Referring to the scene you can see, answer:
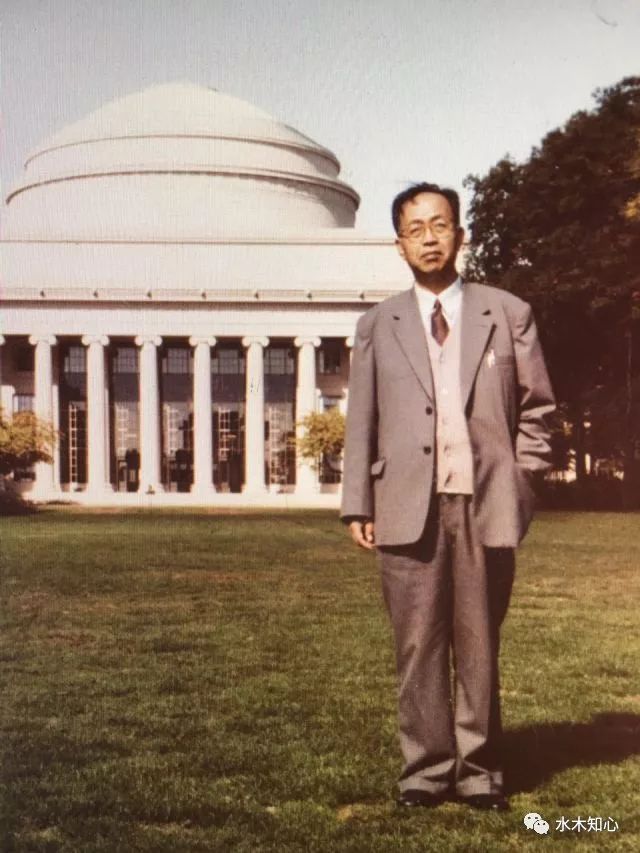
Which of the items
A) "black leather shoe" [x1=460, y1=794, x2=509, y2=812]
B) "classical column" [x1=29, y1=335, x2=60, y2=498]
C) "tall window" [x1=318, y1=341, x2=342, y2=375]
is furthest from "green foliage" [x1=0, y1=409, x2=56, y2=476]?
"black leather shoe" [x1=460, y1=794, x2=509, y2=812]

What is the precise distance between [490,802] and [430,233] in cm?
329

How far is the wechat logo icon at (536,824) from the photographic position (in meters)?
7.14

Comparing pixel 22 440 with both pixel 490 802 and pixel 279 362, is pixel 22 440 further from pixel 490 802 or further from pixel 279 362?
pixel 490 802

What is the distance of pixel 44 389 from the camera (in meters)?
76.7

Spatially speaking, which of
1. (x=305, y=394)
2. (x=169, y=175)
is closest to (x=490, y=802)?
(x=305, y=394)

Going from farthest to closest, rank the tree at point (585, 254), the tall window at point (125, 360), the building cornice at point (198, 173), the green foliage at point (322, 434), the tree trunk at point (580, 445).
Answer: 1. the building cornice at point (198, 173)
2. the tall window at point (125, 360)
3. the green foliage at point (322, 434)
4. the tree trunk at point (580, 445)
5. the tree at point (585, 254)

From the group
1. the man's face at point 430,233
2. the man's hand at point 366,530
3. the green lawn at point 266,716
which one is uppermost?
the man's face at point 430,233

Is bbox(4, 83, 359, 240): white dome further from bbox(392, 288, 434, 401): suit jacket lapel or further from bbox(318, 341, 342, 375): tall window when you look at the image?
bbox(392, 288, 434, 401): suit jacket lapel

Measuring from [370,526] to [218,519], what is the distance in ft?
120

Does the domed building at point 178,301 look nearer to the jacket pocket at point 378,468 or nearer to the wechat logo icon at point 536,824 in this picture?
the jacket pocket at point 378,468

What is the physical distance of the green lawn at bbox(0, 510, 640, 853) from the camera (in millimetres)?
7404

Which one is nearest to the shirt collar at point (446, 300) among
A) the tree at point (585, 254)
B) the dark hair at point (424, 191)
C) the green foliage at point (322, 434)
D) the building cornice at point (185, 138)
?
the dark hair at point (424, 191)

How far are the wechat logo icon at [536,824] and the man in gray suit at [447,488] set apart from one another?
0.44 m

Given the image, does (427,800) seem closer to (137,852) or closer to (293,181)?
(137,852)
